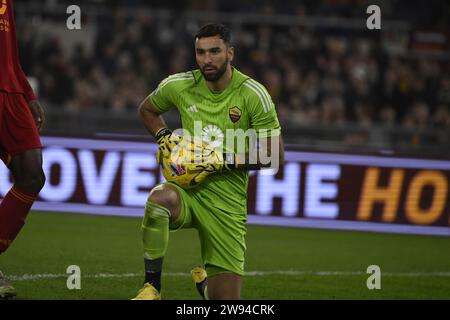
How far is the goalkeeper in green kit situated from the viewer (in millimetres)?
6344

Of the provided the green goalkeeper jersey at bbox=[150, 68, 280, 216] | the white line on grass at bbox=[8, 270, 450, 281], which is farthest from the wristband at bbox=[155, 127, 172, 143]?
the white line on grass at bbox=[8, 270, 450, 281]

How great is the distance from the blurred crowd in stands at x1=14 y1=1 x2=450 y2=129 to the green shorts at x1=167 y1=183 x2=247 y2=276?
9084mm

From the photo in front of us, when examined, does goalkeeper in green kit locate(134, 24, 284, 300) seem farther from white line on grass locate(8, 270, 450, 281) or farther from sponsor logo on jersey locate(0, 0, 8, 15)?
white line on grass locate(8, 270, 450, 281)

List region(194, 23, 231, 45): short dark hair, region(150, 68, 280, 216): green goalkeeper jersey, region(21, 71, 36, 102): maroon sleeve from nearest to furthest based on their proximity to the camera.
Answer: region(194, 23, 231, 45): short dark hair < region(150, 68, 280, 216): green goalkeeper jersey < region(21, 71, 36, 102): maroon sleeve

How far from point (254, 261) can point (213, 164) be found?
3.29 metres

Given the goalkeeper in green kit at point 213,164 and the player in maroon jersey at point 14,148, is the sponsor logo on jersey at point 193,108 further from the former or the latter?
the player in maroon jersey at point 14,148

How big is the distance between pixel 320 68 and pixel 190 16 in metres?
2.98

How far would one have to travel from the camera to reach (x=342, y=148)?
12.3m

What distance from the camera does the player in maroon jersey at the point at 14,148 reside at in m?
6.77

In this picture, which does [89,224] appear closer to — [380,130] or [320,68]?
[380,130]

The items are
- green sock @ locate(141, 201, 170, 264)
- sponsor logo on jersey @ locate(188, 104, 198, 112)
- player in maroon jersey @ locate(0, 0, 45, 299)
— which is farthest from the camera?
player in maroon jersey @ locate(0, 0, 45, 299)

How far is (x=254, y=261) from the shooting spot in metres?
9.48

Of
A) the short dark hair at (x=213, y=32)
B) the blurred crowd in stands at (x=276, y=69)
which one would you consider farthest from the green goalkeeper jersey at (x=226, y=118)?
the blurred crowd in stands at (x=276, y=69)
